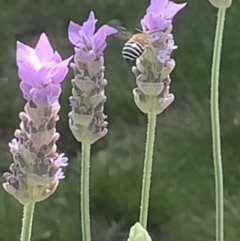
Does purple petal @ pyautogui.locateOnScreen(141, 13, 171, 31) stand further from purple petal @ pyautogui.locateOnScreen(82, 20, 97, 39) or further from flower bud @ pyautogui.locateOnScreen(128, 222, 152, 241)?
flower bud @ pyautogui.locateOnScreen(128, 222, 152, 241)

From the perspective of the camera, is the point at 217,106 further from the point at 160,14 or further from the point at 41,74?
the point at 41,74

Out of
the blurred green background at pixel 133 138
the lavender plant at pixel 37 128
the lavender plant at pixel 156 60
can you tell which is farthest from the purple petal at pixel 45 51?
the blurred green background at pixel 133 138

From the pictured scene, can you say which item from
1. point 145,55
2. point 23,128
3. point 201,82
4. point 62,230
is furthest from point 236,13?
point 23,128

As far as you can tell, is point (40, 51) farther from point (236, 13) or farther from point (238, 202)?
point (236, 13)

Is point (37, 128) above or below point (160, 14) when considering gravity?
below

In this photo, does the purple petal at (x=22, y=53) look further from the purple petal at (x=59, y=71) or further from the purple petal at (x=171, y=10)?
the purple petal at (x=171, y=10)

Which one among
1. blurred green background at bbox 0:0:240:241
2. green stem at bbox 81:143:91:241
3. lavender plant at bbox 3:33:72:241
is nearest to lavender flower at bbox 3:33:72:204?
lavender plant at bbox 3:33:72:241

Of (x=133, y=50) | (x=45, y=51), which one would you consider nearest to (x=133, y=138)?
(x=133, y=50)

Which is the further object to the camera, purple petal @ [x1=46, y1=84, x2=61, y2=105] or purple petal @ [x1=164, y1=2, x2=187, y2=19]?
purple petal @ [x1=164, y1=2, x2=187, y2=19]

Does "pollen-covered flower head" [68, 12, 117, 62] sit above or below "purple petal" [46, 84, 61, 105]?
above
